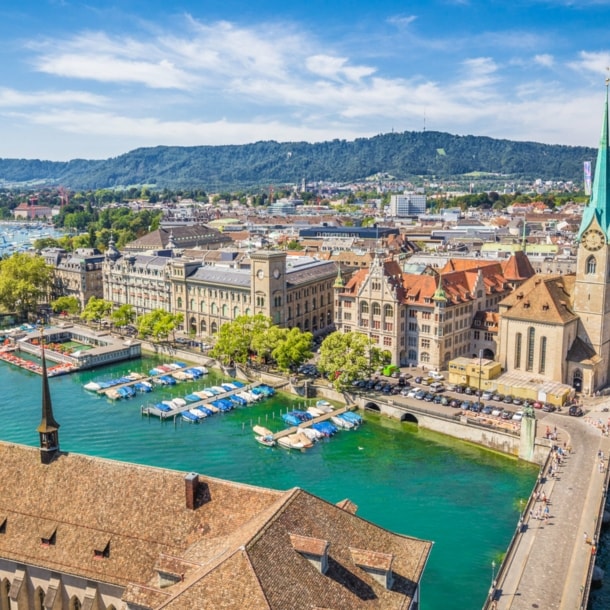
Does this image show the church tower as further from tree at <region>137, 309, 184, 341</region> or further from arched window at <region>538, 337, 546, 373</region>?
Result: tree at <region>137, 309, 184, 341</region>

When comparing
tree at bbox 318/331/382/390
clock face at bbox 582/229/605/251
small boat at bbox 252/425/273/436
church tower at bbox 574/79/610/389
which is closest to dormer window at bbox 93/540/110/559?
small boat at bbox 252/425/273/436

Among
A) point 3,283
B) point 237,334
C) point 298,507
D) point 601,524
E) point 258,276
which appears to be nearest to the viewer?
point 298,507

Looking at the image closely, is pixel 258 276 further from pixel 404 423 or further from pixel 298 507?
pixel 298 507

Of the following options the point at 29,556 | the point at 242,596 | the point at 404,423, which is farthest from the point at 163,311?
the point at 242,596

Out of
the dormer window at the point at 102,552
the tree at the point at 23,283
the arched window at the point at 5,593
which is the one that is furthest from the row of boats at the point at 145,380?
the dormer window at the point at 102,552

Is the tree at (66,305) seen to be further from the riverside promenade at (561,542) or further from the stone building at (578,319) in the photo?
the riverside promenade at (561,542)

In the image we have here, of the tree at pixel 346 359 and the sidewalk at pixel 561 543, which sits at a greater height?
the tree at pixel 346 359
